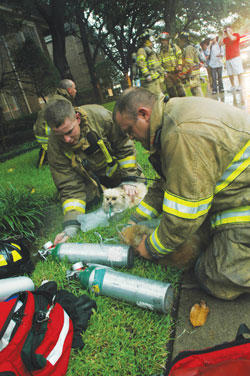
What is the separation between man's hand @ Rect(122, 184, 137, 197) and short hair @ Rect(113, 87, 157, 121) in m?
1.97

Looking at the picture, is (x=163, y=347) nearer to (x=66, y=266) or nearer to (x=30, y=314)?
(x=30, y=314)

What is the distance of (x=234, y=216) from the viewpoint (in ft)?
6.57

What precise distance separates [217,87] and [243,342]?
448 inches

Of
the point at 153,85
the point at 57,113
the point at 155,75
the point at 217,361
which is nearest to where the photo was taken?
the point at 217,361

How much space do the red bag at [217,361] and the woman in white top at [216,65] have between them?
11.0 m

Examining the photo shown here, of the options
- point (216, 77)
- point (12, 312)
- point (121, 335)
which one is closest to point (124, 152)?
point (121, 335)

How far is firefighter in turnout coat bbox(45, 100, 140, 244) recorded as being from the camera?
3189 mm

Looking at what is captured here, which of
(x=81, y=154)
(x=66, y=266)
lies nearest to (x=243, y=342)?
(x=66, y=266)

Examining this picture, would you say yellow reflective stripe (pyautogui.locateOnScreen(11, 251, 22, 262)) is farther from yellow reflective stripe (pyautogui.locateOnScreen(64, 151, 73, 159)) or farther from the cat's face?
yellow reflective stripe (pyautogui.locateOnScreen(64, 151, 73, 159))

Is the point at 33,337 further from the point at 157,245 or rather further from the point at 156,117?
the point at 156,117

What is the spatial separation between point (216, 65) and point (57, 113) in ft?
32.6

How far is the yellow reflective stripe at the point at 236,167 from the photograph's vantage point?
1.82 metres

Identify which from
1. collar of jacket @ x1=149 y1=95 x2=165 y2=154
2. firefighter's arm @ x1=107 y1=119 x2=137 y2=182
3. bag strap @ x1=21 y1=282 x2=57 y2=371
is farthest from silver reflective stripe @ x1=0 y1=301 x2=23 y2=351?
firefighter's arm @ x1=107 y1=119 x2=137 y2=182

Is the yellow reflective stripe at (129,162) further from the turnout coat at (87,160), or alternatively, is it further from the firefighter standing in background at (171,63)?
the firefighter standing in background at (171,63)
